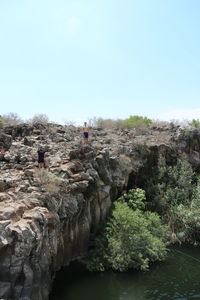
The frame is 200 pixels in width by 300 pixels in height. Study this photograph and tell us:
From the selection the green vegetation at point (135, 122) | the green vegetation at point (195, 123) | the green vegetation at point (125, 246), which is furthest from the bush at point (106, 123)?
the green vegetation at point (125, 246)

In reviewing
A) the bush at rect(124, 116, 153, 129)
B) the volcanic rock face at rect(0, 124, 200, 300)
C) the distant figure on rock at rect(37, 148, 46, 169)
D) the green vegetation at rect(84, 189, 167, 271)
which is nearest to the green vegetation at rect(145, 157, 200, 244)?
the volcanic rock face at rect(0, 124, 200, 300)

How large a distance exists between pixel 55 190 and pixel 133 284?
5445 mm

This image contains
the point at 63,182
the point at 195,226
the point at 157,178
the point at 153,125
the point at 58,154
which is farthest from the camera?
the point at 153,125

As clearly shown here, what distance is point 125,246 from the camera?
14555 millimetres

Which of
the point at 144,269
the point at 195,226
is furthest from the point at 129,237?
the point at 195,226

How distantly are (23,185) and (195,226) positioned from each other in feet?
37.9

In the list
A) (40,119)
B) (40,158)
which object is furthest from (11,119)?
(40,158)

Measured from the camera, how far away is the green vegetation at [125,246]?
1416 cm

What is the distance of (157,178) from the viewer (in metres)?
22.6

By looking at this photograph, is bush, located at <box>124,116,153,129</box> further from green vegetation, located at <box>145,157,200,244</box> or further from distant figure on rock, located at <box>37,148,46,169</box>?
distant figure on rock, located at <box>37,148,46,169</box>

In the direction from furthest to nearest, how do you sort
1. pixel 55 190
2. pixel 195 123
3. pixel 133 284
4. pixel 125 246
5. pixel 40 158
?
1. pixel 195 123
2. pixel 40 158
3. pixel 125 246
4. pixel 133 284
5. pixel 55 190

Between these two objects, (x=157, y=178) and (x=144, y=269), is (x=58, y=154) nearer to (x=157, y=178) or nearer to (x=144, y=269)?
(x=144, y=269)

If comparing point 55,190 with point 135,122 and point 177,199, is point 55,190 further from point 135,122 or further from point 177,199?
point 135,122

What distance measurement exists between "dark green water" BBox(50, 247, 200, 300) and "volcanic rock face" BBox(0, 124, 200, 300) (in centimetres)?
84
